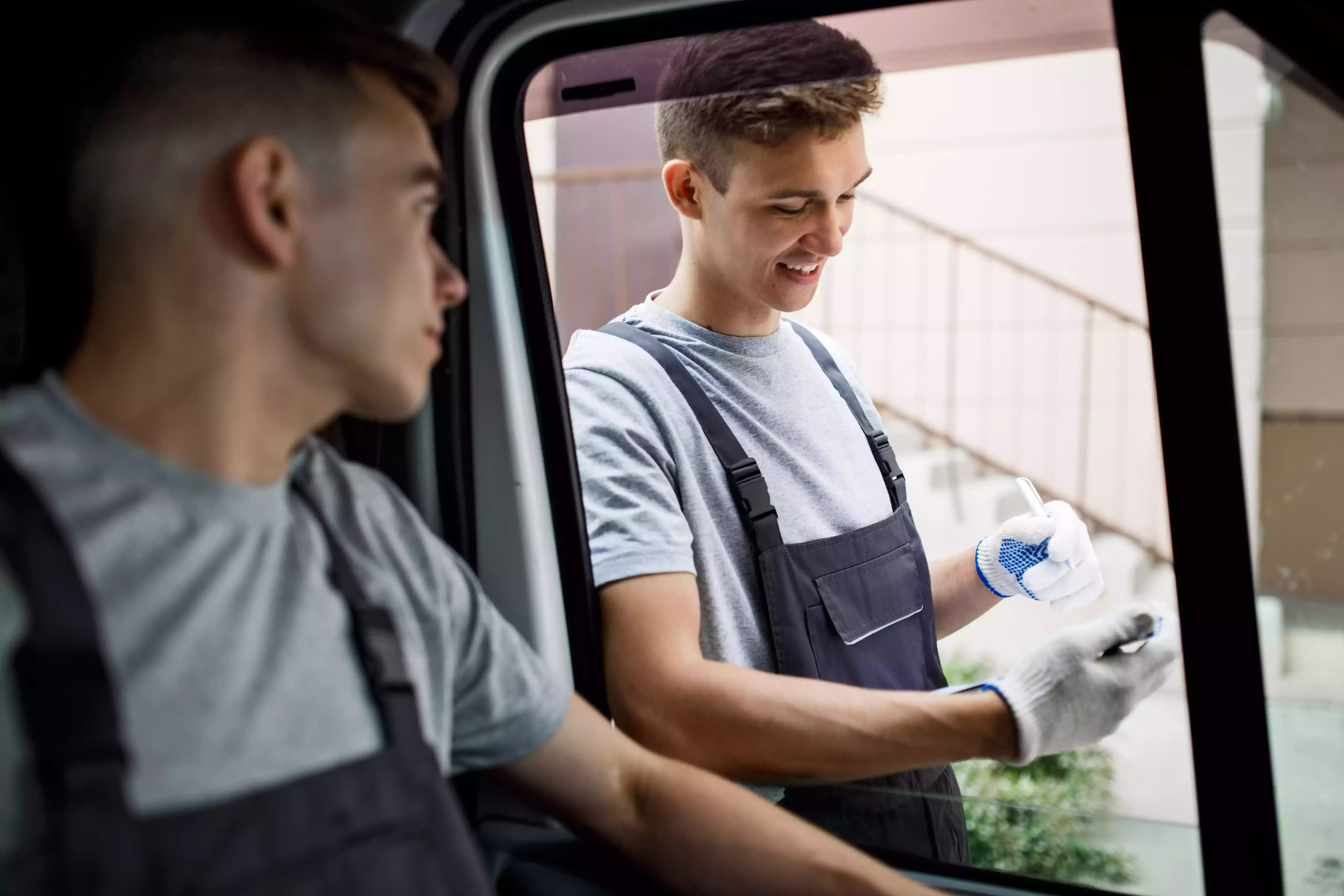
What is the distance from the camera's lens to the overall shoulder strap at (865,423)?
1.81 metres

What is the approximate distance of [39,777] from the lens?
0.76 meters

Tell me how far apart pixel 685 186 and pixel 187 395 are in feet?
3.42

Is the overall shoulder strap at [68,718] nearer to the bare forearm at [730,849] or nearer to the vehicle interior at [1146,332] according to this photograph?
the vehicle interior at [1146,332]

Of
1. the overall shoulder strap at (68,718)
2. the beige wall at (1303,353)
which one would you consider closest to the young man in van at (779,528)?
the beige wall at (1303,353)

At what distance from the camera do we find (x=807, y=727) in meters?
1.46

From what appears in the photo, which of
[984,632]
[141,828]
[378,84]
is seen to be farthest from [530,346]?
[984,632]

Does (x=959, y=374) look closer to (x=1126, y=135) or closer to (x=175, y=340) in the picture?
(x=1126, y=135)

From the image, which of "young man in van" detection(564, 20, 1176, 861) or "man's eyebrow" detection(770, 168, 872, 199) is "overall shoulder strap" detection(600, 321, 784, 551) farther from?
"man's eyebrow" detection(770, 168, 872, 199)

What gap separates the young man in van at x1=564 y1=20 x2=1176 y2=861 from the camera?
145cm

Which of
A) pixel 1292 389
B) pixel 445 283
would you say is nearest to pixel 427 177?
pixel 445 283

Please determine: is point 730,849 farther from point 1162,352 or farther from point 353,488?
point 1162,352

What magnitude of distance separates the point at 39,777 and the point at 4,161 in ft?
1.79

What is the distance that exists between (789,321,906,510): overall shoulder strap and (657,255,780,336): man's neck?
135mm

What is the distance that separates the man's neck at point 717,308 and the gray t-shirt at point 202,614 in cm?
84
